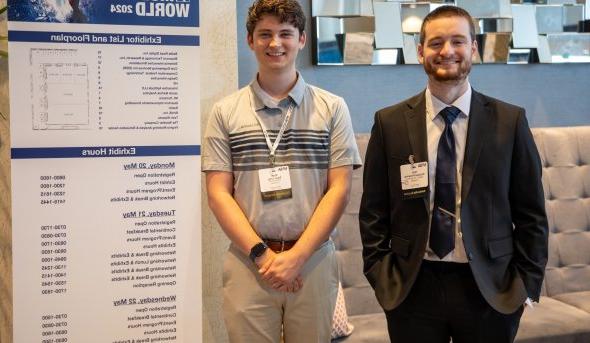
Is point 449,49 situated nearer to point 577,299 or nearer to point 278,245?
point 278,245

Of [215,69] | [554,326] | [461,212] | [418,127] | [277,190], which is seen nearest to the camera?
[461,212]

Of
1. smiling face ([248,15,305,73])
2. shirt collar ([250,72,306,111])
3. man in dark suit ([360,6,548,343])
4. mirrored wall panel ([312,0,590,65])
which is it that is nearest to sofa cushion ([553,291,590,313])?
mirrored wall panel ([312,0,590,65])

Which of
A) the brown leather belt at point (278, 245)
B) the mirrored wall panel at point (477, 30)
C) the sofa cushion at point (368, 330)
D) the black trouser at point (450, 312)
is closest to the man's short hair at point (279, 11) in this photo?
the brown leather belt at point (278, 245)

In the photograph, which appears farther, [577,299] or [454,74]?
[577,299]

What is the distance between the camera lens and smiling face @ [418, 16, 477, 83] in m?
1.84

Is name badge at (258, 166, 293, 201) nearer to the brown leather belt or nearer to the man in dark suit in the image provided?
the brown leather belt

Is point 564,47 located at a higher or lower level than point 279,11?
higher

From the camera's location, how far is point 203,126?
2.69m

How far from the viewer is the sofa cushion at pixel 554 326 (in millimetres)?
2791

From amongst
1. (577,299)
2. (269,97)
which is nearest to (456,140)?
(269,97)

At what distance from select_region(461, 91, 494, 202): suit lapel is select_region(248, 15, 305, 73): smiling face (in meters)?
0.63

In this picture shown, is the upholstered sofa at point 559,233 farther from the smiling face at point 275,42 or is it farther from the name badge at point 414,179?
the name badge at point 414,179

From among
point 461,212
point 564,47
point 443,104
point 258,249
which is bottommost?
point 258,249

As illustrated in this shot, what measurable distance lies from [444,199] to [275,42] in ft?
2.47
